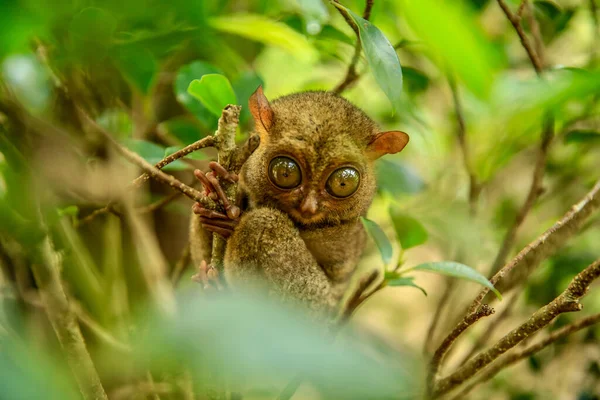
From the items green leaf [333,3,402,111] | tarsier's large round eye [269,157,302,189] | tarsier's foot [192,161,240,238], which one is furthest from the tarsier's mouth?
green leaf [333,3,402,111]

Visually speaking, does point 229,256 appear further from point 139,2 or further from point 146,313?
point 139,2

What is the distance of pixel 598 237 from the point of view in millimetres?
2521

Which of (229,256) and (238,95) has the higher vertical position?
(238,95)

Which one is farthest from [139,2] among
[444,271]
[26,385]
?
[444,271]

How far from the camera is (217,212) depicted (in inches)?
67.3

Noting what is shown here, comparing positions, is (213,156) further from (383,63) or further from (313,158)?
(383,63)

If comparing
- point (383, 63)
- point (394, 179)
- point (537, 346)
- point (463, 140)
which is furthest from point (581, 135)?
point (383, 63)

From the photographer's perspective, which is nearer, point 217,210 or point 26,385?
point 26,385

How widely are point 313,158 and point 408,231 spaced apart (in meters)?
0.39

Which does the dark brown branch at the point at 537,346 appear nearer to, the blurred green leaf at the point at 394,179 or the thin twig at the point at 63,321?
the blurred green leaf at the point at 394,179

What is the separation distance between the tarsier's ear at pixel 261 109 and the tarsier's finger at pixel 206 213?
349 millimetres

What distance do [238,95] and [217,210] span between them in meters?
0.45

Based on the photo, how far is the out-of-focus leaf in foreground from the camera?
1.38ft

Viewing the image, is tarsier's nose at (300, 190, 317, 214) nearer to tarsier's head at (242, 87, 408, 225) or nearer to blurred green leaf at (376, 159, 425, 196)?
tarsier's head at (242, 87, 408, 225)
